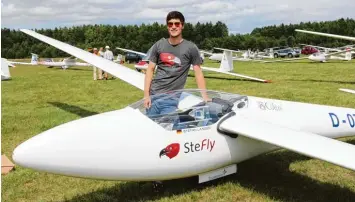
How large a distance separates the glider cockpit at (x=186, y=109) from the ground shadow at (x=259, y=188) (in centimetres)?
100

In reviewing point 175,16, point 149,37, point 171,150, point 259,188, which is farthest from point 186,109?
point 149,37

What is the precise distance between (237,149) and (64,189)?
2444 mm

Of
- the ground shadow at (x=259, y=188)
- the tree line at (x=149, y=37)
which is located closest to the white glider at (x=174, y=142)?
the ground shadow at (x=259, y=188)

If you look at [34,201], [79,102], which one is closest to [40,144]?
[34,201]

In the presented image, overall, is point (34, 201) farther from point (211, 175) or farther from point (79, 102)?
point (79, 102)

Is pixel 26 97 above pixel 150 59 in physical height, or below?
below

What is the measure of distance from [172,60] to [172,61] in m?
0.02

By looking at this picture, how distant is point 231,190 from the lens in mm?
4977

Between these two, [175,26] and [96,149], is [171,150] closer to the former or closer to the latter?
[96,149]

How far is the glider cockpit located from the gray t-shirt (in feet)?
1.83

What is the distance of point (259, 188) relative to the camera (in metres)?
5.09

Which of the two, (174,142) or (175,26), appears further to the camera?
(175,26)

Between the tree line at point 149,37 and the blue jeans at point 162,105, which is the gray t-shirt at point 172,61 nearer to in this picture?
the blue jeans at point 162,105

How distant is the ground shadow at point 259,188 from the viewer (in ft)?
15.6
